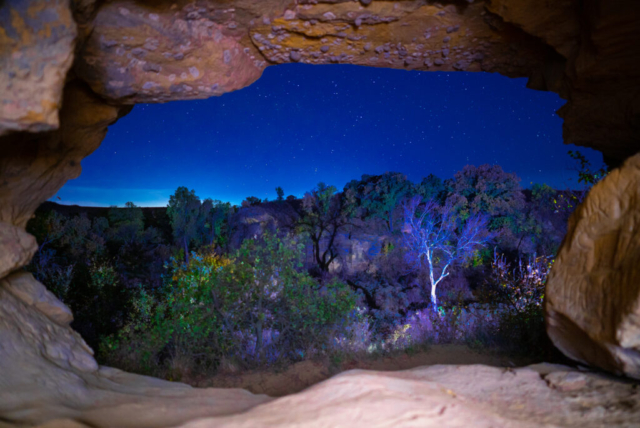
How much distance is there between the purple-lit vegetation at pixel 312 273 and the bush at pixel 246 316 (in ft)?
0.09

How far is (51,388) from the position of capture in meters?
2.61

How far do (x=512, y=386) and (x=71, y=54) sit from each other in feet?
14.0

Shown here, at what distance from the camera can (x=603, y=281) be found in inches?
115

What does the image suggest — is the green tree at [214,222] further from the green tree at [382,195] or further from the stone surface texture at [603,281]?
the stone surface texture at [603,281]

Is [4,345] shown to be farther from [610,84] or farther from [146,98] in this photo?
[610,84]

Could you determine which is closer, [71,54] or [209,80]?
[71,54]

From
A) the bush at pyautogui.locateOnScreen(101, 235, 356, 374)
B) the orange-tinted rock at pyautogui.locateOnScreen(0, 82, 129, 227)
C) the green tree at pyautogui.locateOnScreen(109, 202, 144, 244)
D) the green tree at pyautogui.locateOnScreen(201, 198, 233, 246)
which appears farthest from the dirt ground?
the green tree at pyautogui.locateOnScreen(201, 198, 233, 246)

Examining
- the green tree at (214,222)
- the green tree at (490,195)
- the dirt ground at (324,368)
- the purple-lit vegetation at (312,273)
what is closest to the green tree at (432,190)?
the purple-lit vegetation at (312,273)

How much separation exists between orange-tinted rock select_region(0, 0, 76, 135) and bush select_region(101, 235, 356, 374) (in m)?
4.73

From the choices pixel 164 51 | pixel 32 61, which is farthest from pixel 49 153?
pixel 32 61

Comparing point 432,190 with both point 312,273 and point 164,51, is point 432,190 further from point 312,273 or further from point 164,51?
point 164,51

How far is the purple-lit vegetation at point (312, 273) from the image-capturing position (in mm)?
6383

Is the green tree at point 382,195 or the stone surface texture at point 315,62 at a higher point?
the stone surface texture at point 315,62

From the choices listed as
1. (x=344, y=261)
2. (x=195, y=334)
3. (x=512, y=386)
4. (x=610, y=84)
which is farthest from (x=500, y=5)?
(x=344, y=261)
